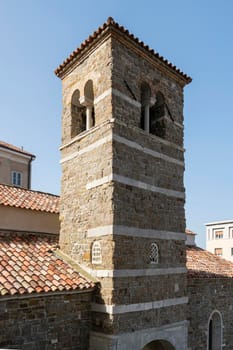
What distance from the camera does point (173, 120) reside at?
34.8ft

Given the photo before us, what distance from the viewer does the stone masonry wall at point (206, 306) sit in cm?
1151

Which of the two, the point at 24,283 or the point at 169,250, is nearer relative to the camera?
the point at 24,283

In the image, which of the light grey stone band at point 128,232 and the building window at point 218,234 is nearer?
the light grey stone band at point 128,232

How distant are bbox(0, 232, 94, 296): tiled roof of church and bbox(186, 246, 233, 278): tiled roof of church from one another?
16.0 ft

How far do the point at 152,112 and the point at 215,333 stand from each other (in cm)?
900

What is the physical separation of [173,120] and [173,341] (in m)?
6.72

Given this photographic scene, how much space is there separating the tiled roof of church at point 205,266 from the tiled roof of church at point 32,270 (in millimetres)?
4865

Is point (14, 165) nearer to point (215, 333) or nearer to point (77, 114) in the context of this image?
point (77, 114)

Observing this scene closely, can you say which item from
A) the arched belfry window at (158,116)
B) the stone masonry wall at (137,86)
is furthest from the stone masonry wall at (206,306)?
the stone masonry wall at (137,86)

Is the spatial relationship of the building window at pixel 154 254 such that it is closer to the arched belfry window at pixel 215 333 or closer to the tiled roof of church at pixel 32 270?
the tiled roof of church at pixel 32 270

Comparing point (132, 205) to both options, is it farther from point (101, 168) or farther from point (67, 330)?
point (67, 330)

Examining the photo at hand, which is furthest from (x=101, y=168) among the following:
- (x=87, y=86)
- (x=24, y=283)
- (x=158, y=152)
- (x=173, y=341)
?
(x=173, y=341)

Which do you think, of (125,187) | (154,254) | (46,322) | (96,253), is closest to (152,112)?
(125,187)

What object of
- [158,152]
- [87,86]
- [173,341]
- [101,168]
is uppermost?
[87,86]
